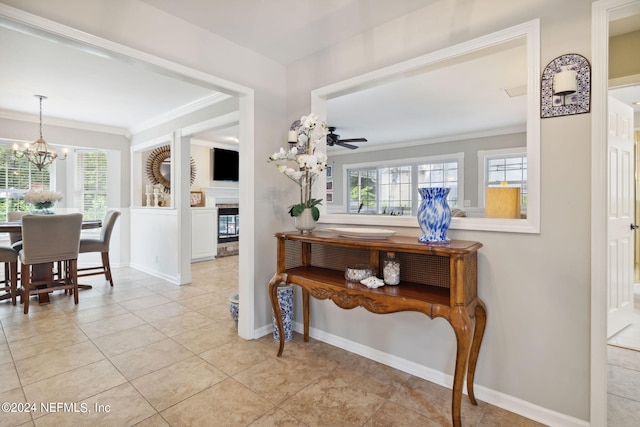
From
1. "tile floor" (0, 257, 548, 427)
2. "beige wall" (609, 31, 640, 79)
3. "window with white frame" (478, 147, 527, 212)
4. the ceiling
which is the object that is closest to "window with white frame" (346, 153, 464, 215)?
"window with white frame" (478, 147, 527, 212)

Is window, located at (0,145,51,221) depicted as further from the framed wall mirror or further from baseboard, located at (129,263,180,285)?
the framed wall mirror

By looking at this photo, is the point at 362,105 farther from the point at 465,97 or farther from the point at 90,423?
the point at 90,423

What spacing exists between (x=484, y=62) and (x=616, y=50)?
94cm

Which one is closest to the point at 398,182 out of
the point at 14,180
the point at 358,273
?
the point at 358,273

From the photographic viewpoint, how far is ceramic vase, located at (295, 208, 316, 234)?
7.72 feet

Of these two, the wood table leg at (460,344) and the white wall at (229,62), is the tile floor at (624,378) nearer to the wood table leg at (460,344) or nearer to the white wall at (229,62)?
the wood table leg at (460,344)

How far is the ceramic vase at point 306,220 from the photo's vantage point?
2.35 meters

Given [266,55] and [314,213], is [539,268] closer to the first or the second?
[314,213]

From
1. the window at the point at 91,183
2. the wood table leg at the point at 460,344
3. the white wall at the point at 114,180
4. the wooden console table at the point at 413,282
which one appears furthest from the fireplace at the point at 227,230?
the wood table leg at the point at 460,344

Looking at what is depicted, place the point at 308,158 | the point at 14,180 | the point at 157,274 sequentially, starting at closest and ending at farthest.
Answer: the point at 308,158
the point at 157,274
the point at 14,180

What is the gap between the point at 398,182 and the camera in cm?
734

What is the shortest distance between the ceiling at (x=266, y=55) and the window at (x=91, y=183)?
2.68 ft

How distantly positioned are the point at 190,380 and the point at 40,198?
3.51 meters

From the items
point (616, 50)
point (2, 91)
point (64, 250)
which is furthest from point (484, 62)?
point (2, 91)
